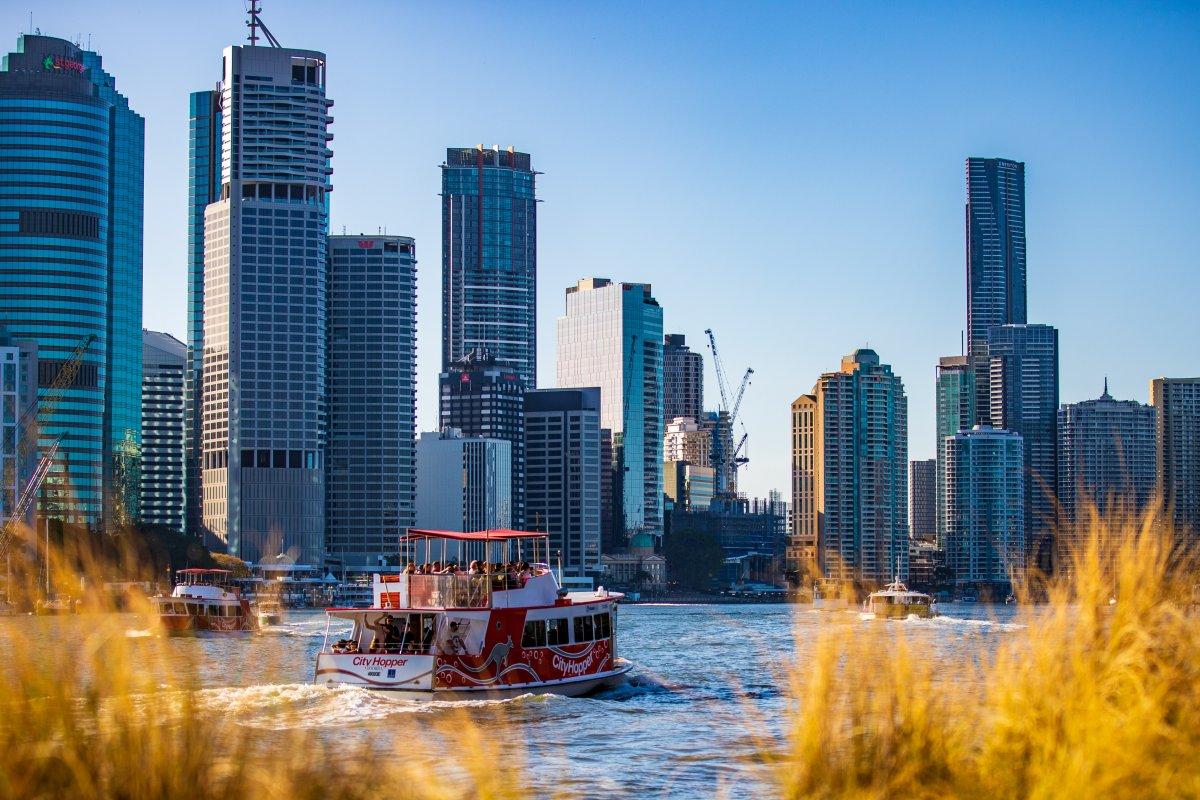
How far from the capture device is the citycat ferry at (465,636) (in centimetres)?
5841

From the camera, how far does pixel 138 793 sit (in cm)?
2100

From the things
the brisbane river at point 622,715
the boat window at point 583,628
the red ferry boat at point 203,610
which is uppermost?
the boat window at point 583,628

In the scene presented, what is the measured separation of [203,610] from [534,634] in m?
75.2

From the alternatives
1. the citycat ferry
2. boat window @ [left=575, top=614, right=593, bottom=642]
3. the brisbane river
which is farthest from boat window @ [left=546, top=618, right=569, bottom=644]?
the brisbane river

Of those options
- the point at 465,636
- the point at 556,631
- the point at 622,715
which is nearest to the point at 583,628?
the point at 556,631

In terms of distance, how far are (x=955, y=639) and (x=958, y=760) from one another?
290 ft

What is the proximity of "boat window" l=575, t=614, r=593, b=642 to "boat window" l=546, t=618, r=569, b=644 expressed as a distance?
96cm

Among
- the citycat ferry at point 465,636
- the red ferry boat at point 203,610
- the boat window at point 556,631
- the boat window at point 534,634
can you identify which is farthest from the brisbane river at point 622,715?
the red ferry boat at point 203,610

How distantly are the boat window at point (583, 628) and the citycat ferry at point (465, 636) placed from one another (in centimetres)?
14

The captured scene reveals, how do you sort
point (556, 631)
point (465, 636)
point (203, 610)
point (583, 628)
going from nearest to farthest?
point (465, 636) → point (556, 631) → point (583, 628) → point (203, 610)

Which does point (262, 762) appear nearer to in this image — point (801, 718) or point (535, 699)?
point (801, 718)

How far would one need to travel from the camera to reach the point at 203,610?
131 metres

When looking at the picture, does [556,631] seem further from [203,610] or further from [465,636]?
[203,610]

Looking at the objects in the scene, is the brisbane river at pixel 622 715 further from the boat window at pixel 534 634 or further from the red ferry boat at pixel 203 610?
the red ferry boat at pixel 203 610
